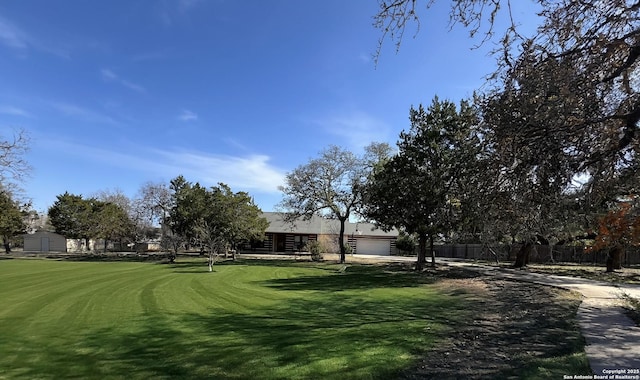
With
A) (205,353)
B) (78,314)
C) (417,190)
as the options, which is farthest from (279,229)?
(205,353)

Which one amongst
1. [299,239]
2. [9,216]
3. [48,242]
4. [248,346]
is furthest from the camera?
[48,242]

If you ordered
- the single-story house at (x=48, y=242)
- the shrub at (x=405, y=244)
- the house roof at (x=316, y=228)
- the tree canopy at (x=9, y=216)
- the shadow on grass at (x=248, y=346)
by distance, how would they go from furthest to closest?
the single-story house at (x=48, y=242), the house roof at (x=316, y=228), the shrub at (x=405, y=244), the tree canopy at (x=9, y=216), the shadow on grass at (x=248, y=346)

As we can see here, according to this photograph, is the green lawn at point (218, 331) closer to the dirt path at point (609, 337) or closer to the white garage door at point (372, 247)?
the dirt path at point (609, 337)

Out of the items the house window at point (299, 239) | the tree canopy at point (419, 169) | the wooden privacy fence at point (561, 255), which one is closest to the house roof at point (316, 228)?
the house window at point (299, 239)

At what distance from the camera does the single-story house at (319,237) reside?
57.3 m

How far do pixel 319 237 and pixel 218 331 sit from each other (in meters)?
48.1

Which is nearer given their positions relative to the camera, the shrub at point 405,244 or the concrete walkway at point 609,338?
the concrete walkway at point 609,338

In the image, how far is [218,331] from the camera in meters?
9.55

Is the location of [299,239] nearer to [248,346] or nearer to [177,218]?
[177,218]

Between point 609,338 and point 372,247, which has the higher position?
point 609,338

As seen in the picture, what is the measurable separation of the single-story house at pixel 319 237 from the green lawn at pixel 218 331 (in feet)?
130

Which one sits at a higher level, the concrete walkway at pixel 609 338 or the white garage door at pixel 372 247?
the concrete walkway at pixel 609 338

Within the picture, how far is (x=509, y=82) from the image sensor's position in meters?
5.96

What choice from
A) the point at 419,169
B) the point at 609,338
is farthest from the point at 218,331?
the point at 419,169
